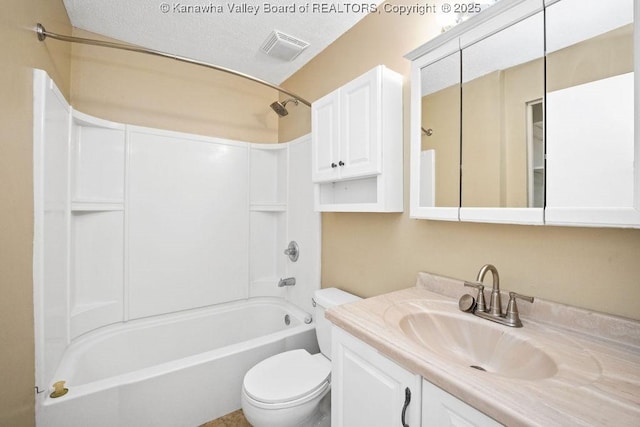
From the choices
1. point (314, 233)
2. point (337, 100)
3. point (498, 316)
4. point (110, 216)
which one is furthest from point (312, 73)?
point (498, 316)

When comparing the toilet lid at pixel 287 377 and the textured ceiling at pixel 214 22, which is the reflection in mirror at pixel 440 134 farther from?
the toilet lid at pixel 287 377

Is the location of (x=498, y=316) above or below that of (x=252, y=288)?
Result: above

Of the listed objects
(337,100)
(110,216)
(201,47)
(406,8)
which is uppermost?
(201,47)

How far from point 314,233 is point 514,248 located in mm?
1316

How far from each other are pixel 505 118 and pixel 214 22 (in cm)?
179

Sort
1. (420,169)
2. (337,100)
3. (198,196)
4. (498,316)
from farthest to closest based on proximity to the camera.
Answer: (198,196), (337,100), (420,169), (498,316)

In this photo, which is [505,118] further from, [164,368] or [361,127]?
[164,368]

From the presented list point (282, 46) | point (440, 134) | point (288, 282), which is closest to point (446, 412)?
point (440, 134)

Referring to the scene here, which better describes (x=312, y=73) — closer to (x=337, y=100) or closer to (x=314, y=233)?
(x=337, y=100)

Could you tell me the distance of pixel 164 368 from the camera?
4.47ft

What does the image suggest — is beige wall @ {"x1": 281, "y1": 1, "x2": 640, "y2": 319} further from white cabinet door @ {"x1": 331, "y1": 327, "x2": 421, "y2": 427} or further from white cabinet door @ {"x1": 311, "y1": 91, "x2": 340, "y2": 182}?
white cabinet door @ {"x1": 331, "y1": 327, "x2": 421, "y2": 427}

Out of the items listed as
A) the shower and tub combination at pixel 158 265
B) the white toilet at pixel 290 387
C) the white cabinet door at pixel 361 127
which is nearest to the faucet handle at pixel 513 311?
the white cabinet door at pixel 361 127

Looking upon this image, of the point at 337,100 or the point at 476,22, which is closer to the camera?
the point at 476,22

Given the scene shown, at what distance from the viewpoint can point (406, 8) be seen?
1373mm
